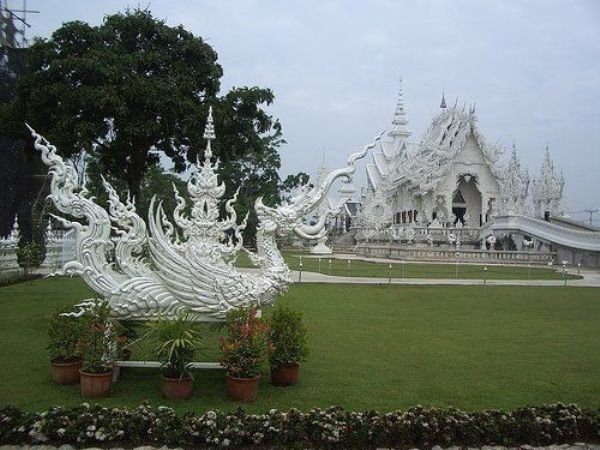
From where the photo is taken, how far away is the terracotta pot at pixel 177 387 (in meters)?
6.29

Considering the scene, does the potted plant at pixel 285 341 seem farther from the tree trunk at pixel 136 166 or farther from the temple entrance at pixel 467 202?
the temple entrance at pixel 467 202

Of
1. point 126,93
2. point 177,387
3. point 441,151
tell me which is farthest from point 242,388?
point 441,151

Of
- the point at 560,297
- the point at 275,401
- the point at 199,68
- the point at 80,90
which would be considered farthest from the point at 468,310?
the point at 80,90

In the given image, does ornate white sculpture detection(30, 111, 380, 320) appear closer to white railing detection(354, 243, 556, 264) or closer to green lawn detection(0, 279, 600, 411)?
green lawn detection(0, 279, 600, 411)

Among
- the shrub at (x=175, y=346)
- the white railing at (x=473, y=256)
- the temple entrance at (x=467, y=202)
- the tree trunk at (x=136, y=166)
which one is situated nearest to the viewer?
the shrub at (x=175, y=346)

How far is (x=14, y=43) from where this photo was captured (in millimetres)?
25234

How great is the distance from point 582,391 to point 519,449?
2.40 metres

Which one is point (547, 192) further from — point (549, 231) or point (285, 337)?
point (285, 337)

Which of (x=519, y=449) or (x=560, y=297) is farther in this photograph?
(x=560, y=297)

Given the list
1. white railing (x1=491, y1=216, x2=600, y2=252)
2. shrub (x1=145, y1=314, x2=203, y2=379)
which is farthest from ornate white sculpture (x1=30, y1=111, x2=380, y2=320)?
white railing (x1=491, y1=216, x2=600, y2=252)

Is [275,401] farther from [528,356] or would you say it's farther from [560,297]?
[560,297]

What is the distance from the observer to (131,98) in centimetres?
1337

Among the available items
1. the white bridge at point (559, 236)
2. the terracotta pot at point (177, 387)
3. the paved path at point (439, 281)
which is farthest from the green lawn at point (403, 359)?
the white bridge at point (559, 236)

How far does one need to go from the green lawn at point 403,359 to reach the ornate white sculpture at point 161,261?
1094mm
